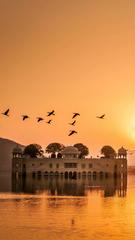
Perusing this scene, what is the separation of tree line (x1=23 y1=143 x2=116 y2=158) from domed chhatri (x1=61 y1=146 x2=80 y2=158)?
757 cm

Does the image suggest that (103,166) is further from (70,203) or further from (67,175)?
(70,203)

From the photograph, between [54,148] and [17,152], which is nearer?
[17,152]

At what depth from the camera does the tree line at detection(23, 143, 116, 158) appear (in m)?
150

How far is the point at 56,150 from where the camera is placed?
153 meters

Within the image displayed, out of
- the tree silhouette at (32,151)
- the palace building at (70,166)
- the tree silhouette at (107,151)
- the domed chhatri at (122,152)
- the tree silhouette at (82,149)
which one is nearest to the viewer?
the palace building at (70,166)

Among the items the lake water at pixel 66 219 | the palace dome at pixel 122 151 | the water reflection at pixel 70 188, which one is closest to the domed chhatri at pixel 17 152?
the palace dome at pixel 122 151

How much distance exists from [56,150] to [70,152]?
12075mm

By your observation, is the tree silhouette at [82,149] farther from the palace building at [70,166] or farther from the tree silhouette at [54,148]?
the palace building at [70,166]

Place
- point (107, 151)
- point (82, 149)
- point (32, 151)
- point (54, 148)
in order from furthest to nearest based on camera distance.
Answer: point (107, 151), point (54, 148), point (82, 149), point (32, 151)

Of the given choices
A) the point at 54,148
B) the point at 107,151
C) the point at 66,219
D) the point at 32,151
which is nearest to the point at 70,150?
the point at 32,151

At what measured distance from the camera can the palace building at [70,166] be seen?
14238 cm

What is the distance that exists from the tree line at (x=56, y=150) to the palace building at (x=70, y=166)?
3364 millimetres

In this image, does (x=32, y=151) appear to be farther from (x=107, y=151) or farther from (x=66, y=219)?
(x=66, y=219)

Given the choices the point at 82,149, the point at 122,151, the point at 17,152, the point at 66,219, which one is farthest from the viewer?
the point at 82,149
